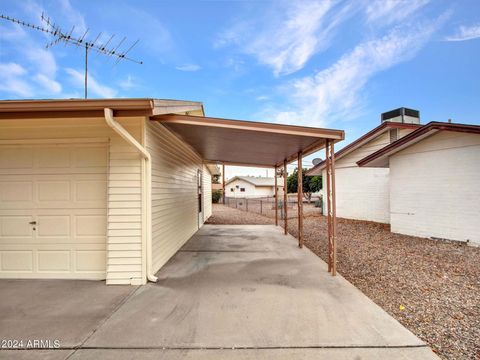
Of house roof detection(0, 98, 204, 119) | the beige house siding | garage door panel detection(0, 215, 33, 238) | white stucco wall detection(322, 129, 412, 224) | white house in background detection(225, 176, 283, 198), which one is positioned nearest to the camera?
house roof detection(0, 98, 204, 119)

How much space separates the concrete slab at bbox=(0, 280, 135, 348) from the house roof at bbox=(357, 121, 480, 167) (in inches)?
335

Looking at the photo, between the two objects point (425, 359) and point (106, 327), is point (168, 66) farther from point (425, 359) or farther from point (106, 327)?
point (425, 359)

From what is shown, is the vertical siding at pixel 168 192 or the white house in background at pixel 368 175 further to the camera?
the white house in background at pixel 368 175

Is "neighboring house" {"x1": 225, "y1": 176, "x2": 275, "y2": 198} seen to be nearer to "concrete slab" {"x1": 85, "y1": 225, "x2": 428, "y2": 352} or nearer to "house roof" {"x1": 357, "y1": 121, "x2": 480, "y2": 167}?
"house roof" {"x1": 357, "y1": 121, "x2": 480, "y2": 167}

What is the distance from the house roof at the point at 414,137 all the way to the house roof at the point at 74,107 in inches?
300

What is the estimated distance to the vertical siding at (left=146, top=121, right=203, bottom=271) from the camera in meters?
4.54

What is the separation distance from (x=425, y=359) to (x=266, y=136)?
374cm

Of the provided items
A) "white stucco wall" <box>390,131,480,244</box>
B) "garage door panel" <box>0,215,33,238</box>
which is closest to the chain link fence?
"white stucco wall" <box>390,131,480,244</box>

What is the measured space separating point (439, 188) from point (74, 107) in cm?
933

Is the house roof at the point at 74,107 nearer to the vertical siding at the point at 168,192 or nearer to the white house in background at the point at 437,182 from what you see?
the vertical siding at the point at 168,192

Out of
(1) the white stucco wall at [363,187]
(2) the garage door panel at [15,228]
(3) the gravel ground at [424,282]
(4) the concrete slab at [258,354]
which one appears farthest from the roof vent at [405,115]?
(2) the garage door panel at [15,228]

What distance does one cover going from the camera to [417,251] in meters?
6.36

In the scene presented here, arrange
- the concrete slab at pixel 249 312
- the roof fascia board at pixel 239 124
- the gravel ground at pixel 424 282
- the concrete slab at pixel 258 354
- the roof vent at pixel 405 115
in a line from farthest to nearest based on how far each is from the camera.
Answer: the roof vent at pixel 405 115 → the roof fascia board at pixel 239 124 → the gravel ground at pixel 424 282 → the concrete slab at pixel 249 312 → the concrete slab at pixel 258 354

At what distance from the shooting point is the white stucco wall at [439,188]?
22.1 ft
